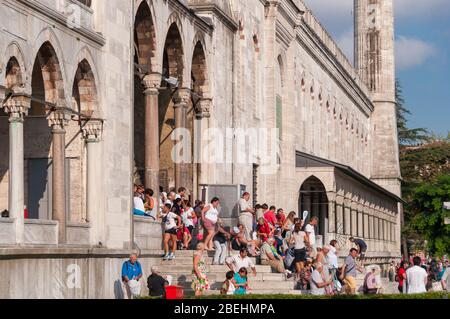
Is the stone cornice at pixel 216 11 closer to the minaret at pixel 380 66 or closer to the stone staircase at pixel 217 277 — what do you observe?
the stone staircase at pixel 217 277

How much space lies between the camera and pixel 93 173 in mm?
28250

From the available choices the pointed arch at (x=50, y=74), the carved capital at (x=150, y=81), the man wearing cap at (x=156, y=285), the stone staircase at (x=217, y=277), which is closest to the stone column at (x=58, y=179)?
the pointed arch at (x=50, y=74)

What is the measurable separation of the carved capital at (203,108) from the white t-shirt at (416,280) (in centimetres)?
1275

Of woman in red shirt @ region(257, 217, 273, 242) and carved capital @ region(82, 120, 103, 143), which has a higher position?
carved capital @ region(82, 120, 103, 143)

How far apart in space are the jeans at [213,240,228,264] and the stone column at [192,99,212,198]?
7268 mm

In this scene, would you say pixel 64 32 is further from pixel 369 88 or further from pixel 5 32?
pixel 369 88

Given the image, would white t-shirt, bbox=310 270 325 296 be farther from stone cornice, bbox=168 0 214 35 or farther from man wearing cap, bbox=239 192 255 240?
stone cornice, bbox=168 0 214 35

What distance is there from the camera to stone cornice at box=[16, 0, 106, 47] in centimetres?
2480

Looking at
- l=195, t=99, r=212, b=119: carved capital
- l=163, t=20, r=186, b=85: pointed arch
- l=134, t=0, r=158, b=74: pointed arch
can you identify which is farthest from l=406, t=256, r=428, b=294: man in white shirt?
l=195, t=99, r=212, b=119: carved capital

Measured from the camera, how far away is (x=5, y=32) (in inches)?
936

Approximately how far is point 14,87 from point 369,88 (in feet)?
227

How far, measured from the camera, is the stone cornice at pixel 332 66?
5915cm

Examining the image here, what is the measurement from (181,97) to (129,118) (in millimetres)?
5836

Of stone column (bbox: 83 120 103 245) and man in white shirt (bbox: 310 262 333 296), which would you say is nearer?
stone column (bbox: 83 120 103 245)
